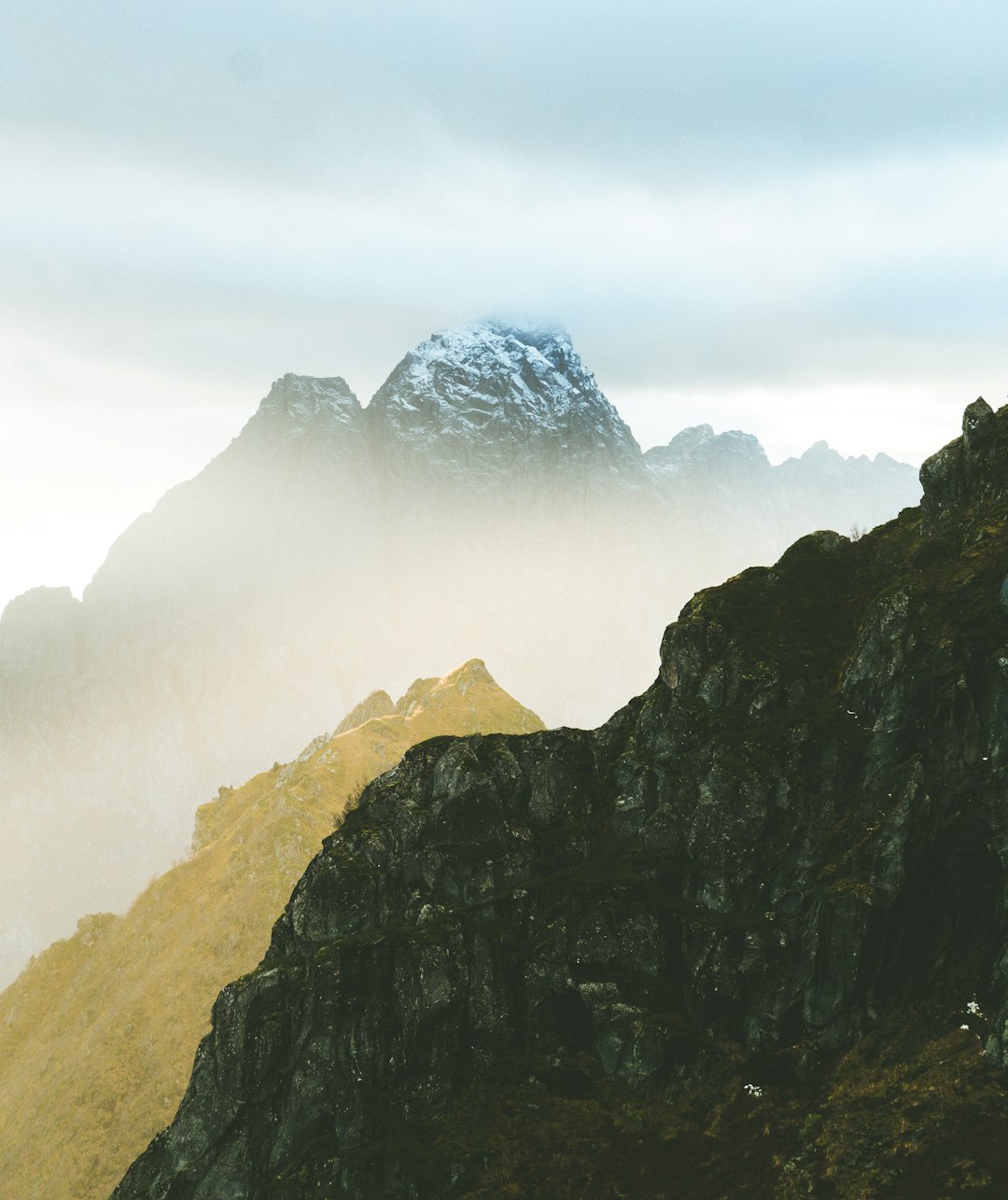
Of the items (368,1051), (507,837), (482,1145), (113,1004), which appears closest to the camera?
(482,1145)

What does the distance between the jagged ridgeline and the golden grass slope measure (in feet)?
143

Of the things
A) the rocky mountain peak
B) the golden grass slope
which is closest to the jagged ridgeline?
the rocky mountain peak

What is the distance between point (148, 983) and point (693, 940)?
80535 millimetres

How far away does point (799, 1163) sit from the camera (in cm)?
4800

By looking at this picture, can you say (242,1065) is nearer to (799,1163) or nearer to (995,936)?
(799,1163)

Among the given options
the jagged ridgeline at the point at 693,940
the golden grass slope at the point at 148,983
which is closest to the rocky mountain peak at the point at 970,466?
the jagged ridgeline at the point at 693,940

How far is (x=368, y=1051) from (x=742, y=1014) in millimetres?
20408

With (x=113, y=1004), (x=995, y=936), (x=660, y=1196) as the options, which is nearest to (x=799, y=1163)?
(x=660, y=1196)

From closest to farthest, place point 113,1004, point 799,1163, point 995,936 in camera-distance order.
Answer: point 799,1163, point 995,936, point 113,1004

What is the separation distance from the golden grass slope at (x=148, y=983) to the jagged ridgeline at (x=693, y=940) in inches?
1713

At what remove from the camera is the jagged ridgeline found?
2037 inches

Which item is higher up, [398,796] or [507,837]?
[398,796]

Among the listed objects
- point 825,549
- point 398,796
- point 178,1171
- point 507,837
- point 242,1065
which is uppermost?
point 825,549

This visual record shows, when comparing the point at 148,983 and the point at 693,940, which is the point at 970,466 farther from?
the point at 148,983
